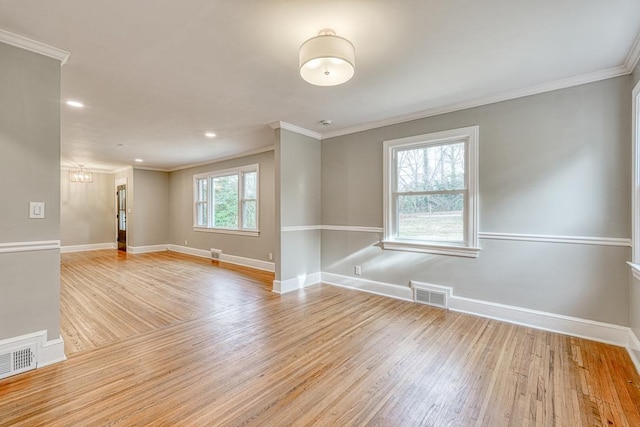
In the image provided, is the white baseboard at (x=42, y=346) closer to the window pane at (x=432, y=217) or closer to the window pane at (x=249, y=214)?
the window pane at (x=432, y=217)

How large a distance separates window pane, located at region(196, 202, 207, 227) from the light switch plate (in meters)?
5.33

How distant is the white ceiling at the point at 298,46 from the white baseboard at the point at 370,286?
8.01ft

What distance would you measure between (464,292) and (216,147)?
516 cm

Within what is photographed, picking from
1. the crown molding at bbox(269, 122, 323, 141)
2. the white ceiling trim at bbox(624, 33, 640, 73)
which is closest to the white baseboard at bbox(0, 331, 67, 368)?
the crown molding at bbox(269, 122, 323, 141)

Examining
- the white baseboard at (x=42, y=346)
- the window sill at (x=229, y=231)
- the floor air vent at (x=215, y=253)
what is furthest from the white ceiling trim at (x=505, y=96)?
the floor air vent at (x=215, y=253)

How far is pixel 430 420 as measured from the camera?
1.70 meters

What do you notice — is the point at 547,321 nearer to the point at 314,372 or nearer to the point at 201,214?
the point at 314,372

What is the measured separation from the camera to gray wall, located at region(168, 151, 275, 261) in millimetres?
A: 5855

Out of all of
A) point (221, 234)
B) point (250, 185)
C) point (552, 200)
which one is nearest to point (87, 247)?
point (221, 234)

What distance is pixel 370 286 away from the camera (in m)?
4.31

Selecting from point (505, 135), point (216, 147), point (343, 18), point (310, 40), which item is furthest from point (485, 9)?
point (216, 147)

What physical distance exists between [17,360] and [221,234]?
4849mm

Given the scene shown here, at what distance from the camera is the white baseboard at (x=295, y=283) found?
4.26 meters

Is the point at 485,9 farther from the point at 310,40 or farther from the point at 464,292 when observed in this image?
the point at 464,292
